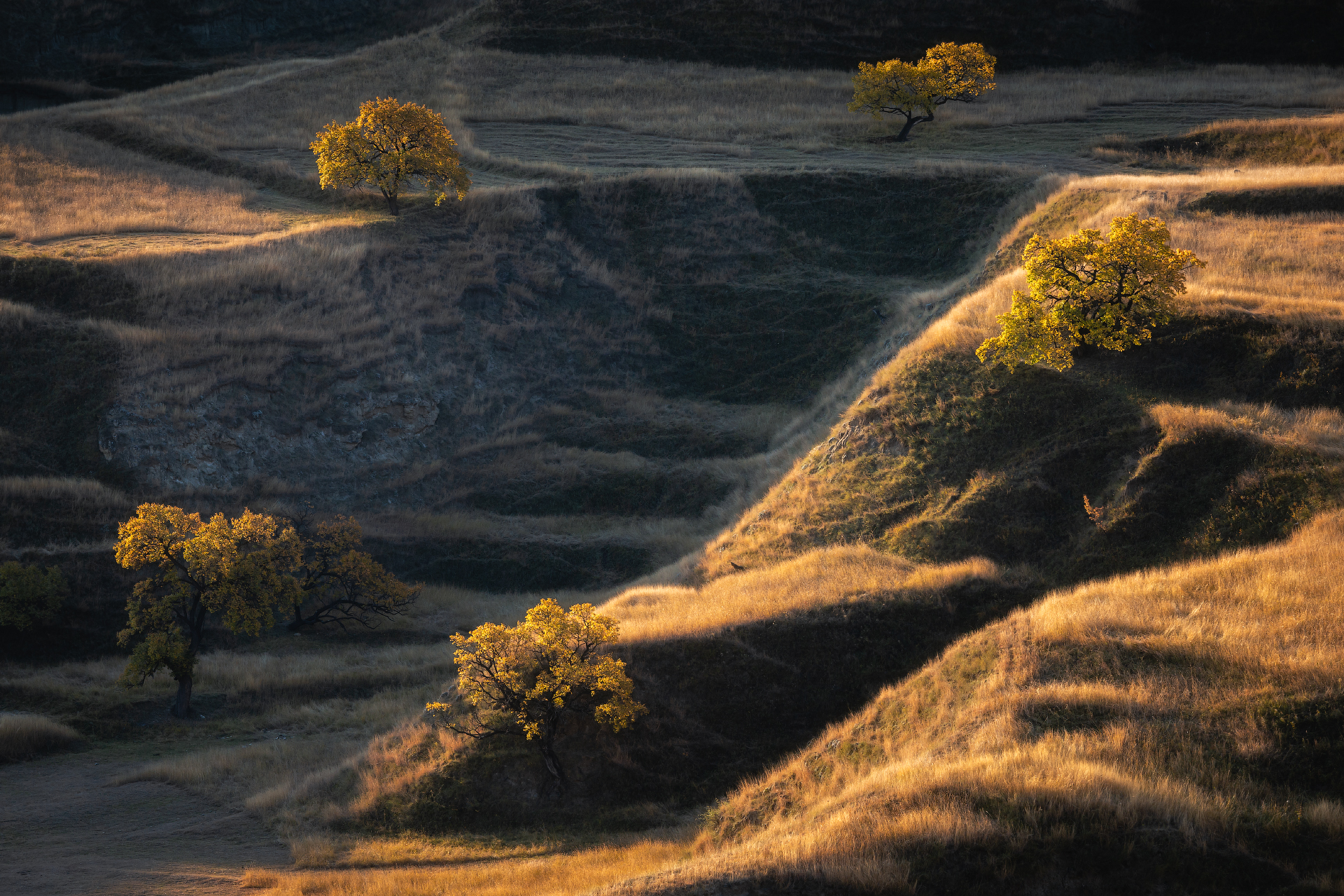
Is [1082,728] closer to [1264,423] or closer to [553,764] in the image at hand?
[553,764]

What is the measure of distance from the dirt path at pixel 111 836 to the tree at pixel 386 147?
28173 mm

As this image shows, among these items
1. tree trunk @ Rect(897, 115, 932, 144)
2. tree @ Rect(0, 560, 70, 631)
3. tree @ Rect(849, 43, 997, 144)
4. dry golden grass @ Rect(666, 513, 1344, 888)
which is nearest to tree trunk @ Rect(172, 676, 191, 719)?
tree @ Rect(0, 560, 70, 631)

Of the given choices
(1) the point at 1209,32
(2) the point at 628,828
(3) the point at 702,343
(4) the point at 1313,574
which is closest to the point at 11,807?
(2) the point at 628,828

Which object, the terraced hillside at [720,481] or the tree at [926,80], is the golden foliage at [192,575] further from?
the tree at [926,80]

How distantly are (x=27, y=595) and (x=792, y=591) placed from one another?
24287mm

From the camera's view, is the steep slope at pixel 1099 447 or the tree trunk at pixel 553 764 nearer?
the tree trunk at pixel 553 764

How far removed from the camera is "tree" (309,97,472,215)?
41219 mm

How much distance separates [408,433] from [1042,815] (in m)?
31.8

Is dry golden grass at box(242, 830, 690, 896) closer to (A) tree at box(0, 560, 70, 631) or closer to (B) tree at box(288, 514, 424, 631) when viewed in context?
(B) tree at box(288, 514, 424, 631)

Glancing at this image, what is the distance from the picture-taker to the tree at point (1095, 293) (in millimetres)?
22578

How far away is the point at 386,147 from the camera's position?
137 feet

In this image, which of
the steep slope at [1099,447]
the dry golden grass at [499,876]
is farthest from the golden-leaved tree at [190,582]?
the steep slope at [1099,447]

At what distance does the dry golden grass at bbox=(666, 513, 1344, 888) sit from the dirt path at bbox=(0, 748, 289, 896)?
9.66 meters

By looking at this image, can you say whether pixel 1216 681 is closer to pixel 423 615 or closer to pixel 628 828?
pixel 628 828
